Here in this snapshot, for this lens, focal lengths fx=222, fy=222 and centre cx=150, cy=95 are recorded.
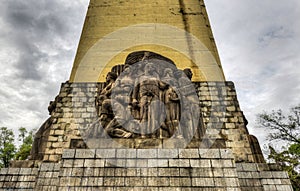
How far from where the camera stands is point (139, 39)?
8.30 metres

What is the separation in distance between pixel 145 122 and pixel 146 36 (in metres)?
4.56

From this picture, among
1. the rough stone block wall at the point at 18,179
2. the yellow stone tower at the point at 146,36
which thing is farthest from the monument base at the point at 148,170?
the yellow stone tower at the point at 146,36

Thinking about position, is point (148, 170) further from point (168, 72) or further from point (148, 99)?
point (168, 72)

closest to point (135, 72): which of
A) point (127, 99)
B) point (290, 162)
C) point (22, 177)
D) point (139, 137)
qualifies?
point (127, 99)

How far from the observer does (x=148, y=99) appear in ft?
16.6

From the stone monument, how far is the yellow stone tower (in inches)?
1.5

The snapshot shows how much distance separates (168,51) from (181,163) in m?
4.75

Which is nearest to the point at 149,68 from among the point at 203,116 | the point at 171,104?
the point at 171,104

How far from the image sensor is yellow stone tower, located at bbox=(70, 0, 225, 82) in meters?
7.54

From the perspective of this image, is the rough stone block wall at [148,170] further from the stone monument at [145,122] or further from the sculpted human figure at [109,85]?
the sculpted human figure at [109,85]

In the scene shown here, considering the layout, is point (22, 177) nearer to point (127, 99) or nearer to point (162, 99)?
point (127, 99)

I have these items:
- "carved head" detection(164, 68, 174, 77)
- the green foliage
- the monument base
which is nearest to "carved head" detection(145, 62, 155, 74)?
"carved head" detection(164, 68, 174, 77)

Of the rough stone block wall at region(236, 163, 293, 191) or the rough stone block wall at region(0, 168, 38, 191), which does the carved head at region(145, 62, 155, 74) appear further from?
the rough stone block wall at region(0, 168, 38, 191)

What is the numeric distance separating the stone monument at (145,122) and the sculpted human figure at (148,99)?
2 cm
